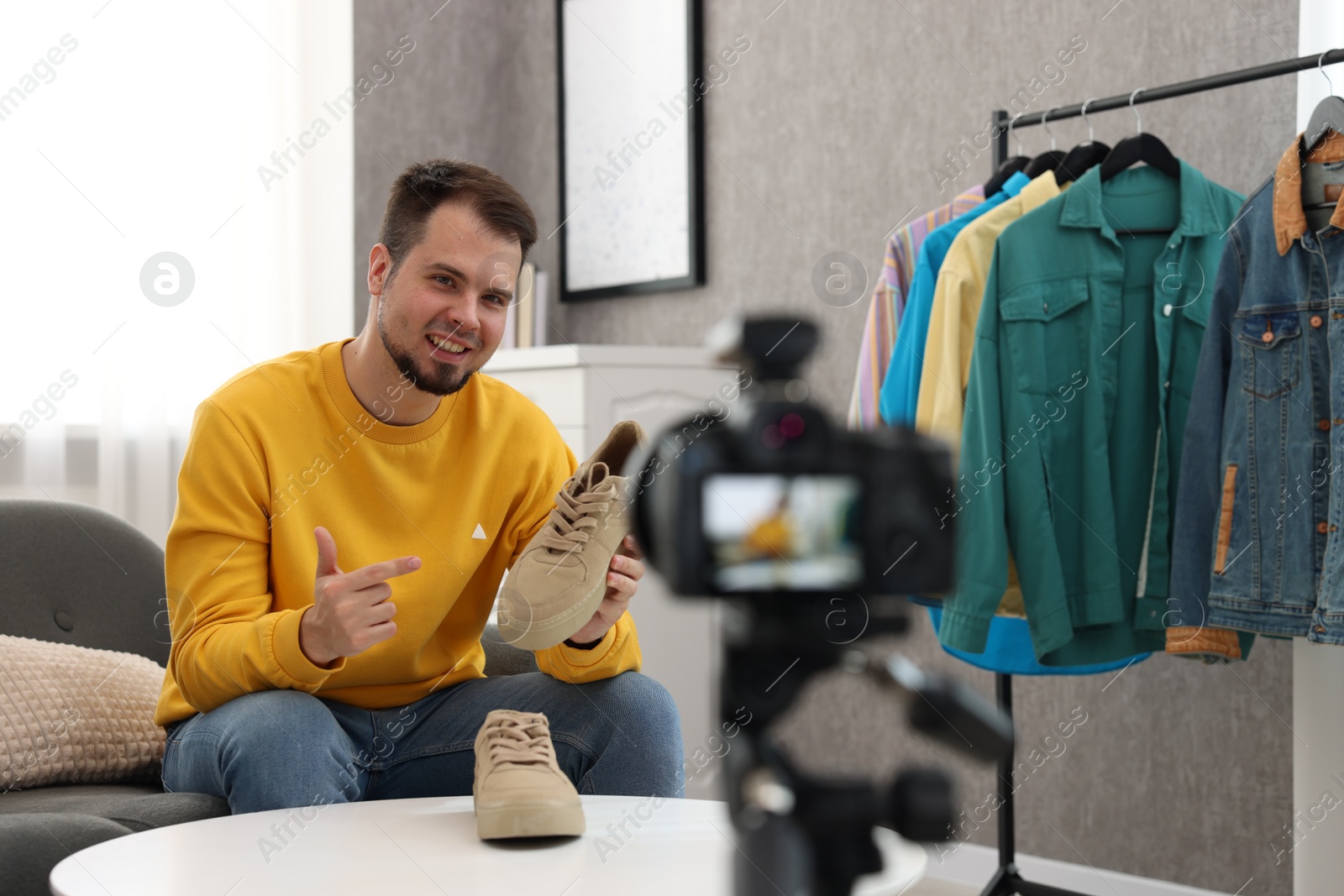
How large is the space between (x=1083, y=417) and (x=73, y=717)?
4.75 feet

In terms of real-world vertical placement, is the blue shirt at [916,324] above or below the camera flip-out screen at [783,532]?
above

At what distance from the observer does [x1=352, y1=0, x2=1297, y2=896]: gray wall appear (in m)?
2.05

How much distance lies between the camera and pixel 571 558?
1267 mm

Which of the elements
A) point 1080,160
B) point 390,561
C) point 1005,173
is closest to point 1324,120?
point 1080,160

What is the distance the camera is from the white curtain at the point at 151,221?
249cm

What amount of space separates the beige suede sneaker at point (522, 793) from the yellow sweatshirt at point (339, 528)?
0.27 metres

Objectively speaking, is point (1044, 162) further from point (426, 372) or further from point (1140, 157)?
point (426, 372)

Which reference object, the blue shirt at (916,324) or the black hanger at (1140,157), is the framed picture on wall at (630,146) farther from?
the black hanger at (1140,157)

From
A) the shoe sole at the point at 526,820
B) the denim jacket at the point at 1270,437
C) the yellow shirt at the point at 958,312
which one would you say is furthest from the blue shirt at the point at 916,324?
the shoe sole at the point at 526,820

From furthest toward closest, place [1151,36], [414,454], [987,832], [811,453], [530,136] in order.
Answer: [530,136]
[987,832]
[1151,36]
[414,454]
[811,453]

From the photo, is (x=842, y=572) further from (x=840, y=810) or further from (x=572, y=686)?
(x=572, y=686)

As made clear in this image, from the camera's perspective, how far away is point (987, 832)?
2428 millimetres

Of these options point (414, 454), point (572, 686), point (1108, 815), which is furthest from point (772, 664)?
point (1108, 815)

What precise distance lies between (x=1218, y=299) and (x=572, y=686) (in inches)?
41.5
